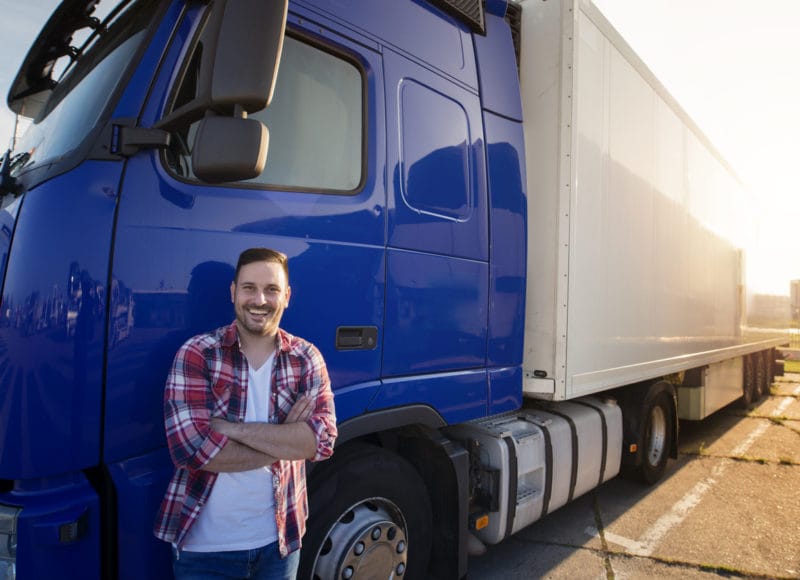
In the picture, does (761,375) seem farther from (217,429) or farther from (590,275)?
(217,429)

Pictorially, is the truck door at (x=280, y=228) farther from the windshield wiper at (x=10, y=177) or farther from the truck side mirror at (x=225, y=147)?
the windshield wiper at (x=10, y=177)

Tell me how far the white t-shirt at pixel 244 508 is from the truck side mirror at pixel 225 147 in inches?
25.1

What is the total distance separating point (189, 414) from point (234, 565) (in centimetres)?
51

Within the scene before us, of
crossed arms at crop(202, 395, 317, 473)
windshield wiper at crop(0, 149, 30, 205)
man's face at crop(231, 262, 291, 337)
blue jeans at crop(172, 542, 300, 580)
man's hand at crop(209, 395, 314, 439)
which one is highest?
windshield wiper at crop(0, 149, 30, 205)

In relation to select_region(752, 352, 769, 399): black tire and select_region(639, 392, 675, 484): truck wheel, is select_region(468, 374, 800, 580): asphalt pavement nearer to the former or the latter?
select_region(639, 392, 675, 484): truck wheel

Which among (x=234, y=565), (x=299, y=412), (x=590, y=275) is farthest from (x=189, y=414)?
(x=590, y=275)

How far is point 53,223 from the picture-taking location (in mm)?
1636

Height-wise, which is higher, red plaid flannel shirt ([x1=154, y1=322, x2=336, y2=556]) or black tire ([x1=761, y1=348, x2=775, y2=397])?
red plaid flannel shirt ([x1=154, y1=322, x2=336, y2=556])

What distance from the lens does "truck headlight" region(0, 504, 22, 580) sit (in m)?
1.59

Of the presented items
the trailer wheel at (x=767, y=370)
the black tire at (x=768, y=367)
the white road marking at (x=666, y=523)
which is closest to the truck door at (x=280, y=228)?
the white road marking at (x=666, y=523)

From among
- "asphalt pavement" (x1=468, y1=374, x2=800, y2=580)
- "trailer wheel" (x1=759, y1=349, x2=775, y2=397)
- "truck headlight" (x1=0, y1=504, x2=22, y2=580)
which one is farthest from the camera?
"trailer wheel" (x1=759, y1=349, x2=775, y2=397)

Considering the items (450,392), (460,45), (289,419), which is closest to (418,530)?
(450,392)

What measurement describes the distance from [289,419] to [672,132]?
484 centimetres

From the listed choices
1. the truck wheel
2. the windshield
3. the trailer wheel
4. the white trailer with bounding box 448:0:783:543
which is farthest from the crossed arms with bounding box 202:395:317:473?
the trailer wheel
